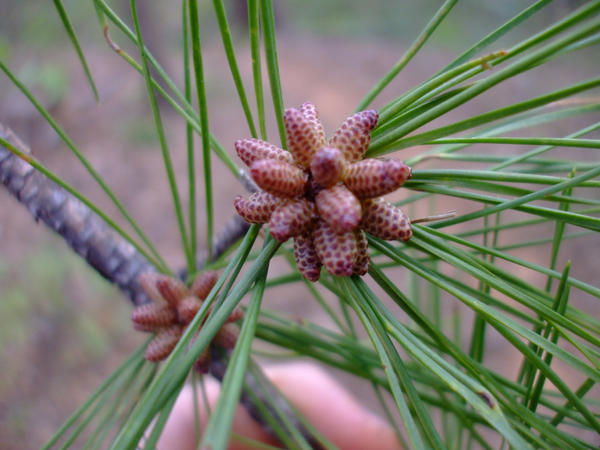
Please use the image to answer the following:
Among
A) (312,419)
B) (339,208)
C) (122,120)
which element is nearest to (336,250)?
(339,208)

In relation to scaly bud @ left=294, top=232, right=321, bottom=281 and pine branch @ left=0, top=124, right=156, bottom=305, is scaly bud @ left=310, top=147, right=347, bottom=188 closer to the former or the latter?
scaly bud @ left=294, top=232, right=321, bottom=281

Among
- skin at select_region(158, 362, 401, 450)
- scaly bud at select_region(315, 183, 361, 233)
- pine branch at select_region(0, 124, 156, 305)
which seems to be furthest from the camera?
skin at select_region(158, 362, 401, 450)

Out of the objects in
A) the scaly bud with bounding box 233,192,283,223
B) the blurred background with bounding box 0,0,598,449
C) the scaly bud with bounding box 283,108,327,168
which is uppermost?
the blurred background with bounding box 0,0,598,449

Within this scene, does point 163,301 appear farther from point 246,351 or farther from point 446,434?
point 446,434

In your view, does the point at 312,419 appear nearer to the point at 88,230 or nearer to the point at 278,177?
the point at 88,230

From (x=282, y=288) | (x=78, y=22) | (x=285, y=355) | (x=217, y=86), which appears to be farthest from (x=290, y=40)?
(x=285, y=355)

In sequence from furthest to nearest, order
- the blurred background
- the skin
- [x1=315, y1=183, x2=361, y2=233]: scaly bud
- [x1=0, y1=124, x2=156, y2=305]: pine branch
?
the blurred background < the skin < [x1=0, y1=124, x2=156, y2=305]: pine branch < [x1=315, y1=183, x2=361, y2=233]: scaly bud

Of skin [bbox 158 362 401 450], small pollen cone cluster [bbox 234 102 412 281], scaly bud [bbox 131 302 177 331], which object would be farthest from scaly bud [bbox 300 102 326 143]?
skin [bbox 158 362 401 450]
